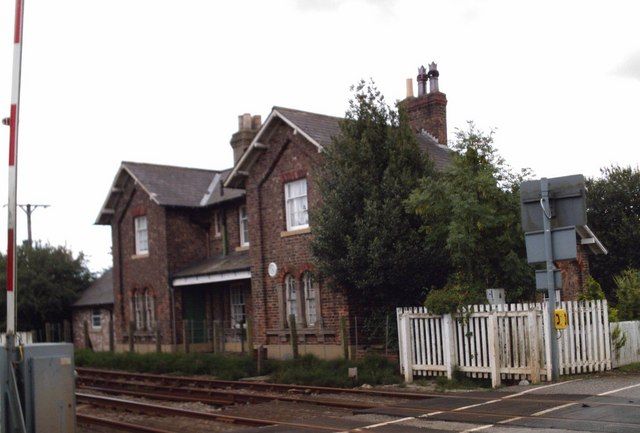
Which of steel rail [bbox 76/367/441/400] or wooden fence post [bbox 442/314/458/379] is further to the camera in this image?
wooden fence post [bbox 442/314/458/379]

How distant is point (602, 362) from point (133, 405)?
9446 mm

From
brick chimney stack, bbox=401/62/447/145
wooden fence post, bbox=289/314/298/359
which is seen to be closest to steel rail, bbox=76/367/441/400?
wooden fence post, bbox=289/314/298/359

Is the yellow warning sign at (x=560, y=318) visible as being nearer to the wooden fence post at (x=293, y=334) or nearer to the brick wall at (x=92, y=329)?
the wooden fence post at (x=293, y=334)

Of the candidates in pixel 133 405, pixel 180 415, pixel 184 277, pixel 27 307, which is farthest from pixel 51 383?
pixel 27 307

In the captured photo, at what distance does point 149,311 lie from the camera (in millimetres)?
31062

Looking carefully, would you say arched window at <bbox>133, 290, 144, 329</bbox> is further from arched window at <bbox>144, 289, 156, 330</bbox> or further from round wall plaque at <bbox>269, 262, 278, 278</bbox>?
round wall plaque at <bbox>269, 262, 278, 278</bbox>

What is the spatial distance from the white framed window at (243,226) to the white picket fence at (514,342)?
A: 12.4 m

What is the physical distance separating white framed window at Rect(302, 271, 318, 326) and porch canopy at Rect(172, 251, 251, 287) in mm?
3062

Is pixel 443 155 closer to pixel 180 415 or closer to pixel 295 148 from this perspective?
pixel 295 148

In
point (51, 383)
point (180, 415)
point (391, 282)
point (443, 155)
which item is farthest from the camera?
point (443, 155)

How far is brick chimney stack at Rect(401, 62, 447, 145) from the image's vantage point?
2694 centimetres

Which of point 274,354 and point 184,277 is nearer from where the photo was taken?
point 274,354

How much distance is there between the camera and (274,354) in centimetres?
2416

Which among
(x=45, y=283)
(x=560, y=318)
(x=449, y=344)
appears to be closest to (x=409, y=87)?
(x=449, y=344)
